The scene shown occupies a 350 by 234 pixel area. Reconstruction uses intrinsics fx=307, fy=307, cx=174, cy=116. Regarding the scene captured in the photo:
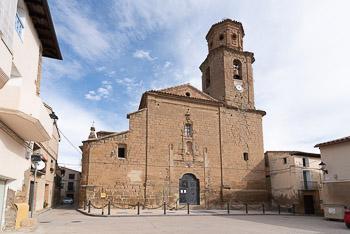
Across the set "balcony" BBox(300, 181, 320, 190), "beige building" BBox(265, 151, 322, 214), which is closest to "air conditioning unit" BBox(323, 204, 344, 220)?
"beige building" BBox(265, 151, 322, 214)

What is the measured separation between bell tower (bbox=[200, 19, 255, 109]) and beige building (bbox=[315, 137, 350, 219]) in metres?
→ 10.2

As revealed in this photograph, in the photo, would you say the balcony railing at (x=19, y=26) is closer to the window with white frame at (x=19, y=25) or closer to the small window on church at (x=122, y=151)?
the window with white frame at (x=19, y=25)

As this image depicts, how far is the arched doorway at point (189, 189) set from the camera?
959 inches

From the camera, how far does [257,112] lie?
93.2 ft

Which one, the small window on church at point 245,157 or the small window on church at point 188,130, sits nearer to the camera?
the small window on church at point 188,130

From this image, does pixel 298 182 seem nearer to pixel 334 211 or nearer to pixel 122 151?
pixel 334 211

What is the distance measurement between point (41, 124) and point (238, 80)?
2232 cm

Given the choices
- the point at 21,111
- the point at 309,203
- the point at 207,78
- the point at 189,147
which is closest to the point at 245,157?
the point at 189,147

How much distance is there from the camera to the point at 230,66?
28.3 meters

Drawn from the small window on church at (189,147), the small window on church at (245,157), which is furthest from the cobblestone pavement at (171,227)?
the small window on church at (245,157)

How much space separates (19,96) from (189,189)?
1879cm

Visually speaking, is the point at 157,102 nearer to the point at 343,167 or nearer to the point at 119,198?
the point at 119,198

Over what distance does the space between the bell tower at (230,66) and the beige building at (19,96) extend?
765 inches

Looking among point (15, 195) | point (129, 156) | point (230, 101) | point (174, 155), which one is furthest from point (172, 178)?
point (15, 195)
